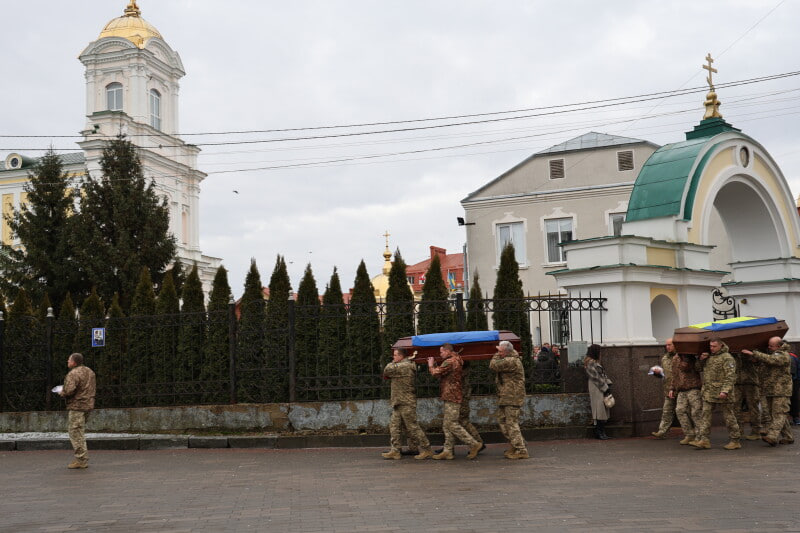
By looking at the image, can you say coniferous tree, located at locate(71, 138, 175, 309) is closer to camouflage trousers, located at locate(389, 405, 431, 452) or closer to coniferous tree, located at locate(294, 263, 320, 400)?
coniferous tree, located at locate(294, 263, 320, 400)

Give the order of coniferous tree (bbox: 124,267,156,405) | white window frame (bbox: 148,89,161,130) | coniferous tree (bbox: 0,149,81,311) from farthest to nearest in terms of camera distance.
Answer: white window frame (bbox: 148,89,161,130) < coniferous tree (bbox: 0,149,81,311) < coniferous tree (bbox: 124,267,156,405)

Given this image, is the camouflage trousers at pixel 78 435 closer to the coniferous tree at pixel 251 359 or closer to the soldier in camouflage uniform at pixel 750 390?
the coniferous tree at pixel 251 359

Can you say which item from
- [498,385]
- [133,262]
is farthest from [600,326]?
[133,262]

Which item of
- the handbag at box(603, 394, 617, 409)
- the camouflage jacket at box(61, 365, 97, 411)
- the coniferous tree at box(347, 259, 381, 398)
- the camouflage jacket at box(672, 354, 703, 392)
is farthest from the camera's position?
the coniferous tree at box(347, 259, 381, 398)

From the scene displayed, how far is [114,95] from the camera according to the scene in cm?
5166

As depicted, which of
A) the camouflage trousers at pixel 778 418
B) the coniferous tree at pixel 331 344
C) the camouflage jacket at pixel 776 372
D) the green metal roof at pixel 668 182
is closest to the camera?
the camouflage trousers at pixel 778 418

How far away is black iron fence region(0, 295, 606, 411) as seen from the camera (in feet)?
48.8

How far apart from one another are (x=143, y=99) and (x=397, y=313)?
135 ft

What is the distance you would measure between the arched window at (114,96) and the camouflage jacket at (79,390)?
42406mm

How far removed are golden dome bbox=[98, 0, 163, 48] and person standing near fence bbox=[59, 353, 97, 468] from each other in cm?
4299

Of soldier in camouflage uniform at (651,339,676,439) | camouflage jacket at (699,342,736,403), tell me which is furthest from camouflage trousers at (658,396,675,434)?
camouflage jacket at (699,342,736,403)

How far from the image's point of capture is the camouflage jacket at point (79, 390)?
12328 mm

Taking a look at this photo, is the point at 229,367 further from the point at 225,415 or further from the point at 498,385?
the point at 498,385

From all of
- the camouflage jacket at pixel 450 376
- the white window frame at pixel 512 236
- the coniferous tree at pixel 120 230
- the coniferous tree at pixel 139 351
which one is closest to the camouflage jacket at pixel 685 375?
the camouflage jacket at pixel 450 376
